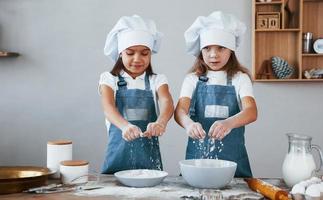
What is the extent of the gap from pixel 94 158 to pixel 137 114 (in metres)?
1.30

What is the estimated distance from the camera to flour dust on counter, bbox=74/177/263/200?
1218mm

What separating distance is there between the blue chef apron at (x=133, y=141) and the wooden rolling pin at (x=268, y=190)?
501 millimetres

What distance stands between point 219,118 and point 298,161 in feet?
1.45

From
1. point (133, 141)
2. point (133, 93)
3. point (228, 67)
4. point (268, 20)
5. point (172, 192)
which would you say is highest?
point (268, 20)

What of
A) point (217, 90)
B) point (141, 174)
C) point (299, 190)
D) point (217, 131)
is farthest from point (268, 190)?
point (217, 90)

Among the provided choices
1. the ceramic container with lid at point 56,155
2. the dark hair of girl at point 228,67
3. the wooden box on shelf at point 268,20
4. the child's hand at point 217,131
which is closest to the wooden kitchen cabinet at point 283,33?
the wooden box on shelf at point 268,20

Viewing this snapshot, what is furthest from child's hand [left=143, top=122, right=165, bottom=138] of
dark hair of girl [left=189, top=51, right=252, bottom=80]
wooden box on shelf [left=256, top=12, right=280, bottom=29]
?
wooden box on shelf [left=256, top=12, right=280, bottom=29]

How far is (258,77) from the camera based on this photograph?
2.80 metres

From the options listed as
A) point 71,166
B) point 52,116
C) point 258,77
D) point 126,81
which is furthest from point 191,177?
point 52,116

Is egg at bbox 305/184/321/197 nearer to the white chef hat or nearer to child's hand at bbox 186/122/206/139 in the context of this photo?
child's hand at bbox 186/122/206/139

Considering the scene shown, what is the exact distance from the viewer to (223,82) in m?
1.76

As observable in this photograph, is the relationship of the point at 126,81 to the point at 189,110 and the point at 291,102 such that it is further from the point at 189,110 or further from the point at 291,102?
the point at 291,102

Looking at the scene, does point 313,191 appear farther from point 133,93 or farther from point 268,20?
point 268,20

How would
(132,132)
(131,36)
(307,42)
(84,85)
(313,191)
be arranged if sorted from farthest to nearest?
(84,85) → (307,42) → (131,36) → (132,132) → (313,191)
